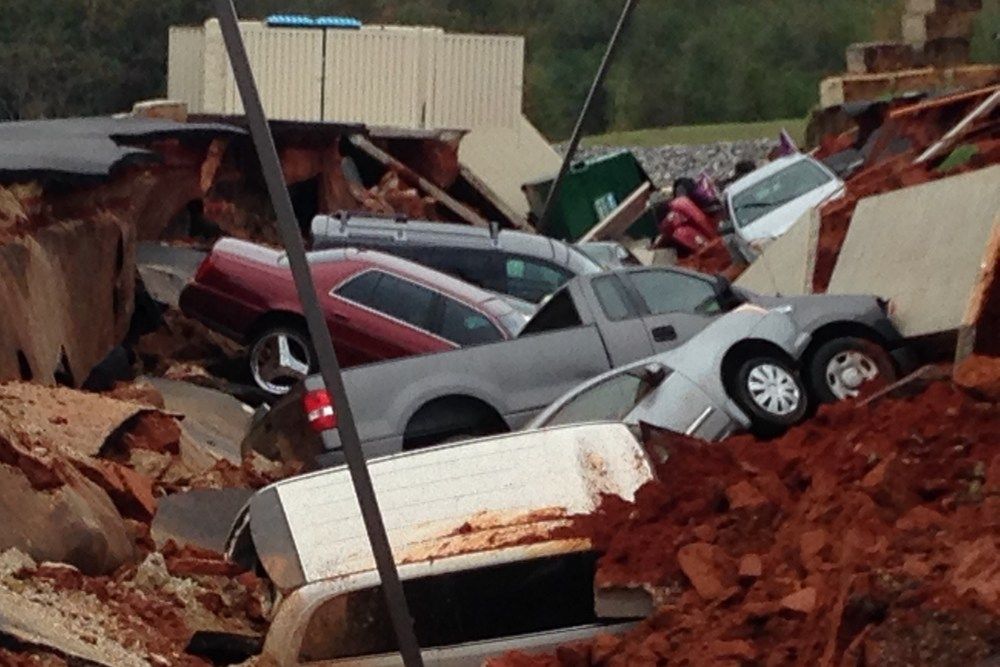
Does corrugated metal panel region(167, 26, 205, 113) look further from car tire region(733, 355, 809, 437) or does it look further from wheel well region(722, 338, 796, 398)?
car tire region(733, 355, 809, 437)

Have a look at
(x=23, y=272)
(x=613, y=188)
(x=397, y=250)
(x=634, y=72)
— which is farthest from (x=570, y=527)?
(x=634, y=72)

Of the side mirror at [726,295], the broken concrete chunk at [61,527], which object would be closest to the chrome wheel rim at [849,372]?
the side mirror at [726,295]

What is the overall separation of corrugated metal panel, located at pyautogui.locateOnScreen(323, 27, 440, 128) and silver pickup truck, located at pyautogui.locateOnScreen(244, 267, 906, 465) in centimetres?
2472

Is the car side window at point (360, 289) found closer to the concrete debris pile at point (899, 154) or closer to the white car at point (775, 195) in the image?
the concrete debris pile at point (899, 154)

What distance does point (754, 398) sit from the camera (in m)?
16.0

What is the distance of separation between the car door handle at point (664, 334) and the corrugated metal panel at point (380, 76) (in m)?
25.3

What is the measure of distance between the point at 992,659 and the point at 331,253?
53.9 feet

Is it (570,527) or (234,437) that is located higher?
(570,527)

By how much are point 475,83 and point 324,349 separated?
119ft

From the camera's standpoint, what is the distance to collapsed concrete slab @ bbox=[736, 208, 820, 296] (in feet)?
76.3

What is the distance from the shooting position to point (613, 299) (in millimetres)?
19609

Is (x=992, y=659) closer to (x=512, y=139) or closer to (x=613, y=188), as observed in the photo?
(x=613, y=188)

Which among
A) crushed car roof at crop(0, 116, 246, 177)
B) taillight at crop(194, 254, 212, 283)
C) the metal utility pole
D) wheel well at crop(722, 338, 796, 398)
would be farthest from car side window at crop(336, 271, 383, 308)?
wheel well at crop(722, 338, 796, 398)

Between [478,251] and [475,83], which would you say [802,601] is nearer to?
[478,251]
